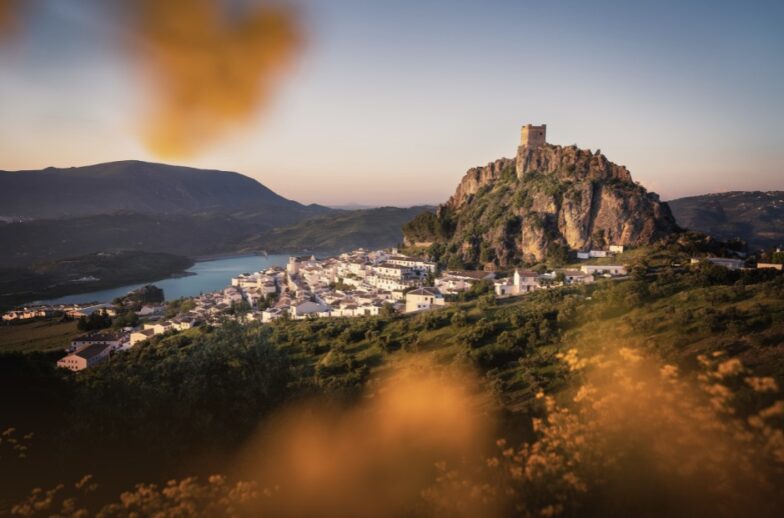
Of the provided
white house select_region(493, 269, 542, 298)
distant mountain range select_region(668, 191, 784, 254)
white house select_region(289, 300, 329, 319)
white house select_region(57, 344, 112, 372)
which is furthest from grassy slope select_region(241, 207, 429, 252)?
white house select_region(57, 344, 112, 372)

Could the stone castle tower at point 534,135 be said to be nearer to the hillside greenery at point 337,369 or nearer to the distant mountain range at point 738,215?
the distant mountain range at point 738,215

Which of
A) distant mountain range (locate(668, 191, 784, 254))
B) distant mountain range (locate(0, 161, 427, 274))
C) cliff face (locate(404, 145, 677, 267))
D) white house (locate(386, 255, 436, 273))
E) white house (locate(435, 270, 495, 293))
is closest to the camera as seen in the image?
white house (locate(435, 270, 495, 293))

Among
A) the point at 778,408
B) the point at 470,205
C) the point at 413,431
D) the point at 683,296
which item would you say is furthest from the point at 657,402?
the point at 470,205

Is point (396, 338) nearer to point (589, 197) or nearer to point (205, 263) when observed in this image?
point (589, 197)

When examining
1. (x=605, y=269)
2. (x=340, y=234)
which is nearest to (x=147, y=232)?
(x=340, y=234)

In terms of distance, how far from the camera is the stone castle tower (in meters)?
54.3

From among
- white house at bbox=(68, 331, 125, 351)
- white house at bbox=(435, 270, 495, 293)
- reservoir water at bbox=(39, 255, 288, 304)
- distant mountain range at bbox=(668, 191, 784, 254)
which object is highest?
Answer: distant mountain range at bbox=(668, 191, 784, 254)

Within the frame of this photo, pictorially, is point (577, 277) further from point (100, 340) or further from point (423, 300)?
point (100, 340)

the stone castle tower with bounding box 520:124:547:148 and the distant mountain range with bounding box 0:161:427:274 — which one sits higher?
the stone castle tower with bounding box 520:124:547:148

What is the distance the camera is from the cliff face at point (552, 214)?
3938cm

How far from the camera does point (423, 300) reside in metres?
30.1

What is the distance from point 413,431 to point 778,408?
4746 mm

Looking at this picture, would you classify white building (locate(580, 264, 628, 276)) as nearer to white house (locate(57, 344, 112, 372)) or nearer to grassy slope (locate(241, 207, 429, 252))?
white house (locate(57, 344, 112, 372))

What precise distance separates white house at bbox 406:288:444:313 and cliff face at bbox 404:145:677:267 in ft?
43.5
